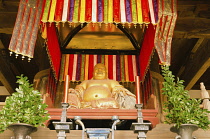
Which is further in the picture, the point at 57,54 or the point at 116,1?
the point at 57,54

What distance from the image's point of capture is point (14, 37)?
411 cm

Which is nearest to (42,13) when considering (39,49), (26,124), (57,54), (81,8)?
(81,8)

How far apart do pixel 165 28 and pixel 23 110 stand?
241 cm

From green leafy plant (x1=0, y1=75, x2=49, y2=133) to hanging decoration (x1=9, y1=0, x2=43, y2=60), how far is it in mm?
1131

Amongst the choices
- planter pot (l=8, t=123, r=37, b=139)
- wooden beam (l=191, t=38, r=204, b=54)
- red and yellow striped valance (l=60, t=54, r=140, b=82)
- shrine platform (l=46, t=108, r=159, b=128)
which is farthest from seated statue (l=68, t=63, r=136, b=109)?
wooden beam (l=191, t=38, r=204, b=54)

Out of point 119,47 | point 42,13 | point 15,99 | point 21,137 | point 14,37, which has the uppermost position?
point 119,47

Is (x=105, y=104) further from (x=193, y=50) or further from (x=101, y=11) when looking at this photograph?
(x=193, y=50)

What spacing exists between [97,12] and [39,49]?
373cm

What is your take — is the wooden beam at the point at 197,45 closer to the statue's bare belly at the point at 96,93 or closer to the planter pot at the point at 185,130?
the statue's bare belly at the point at 96,93

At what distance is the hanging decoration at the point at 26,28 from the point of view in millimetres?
4117

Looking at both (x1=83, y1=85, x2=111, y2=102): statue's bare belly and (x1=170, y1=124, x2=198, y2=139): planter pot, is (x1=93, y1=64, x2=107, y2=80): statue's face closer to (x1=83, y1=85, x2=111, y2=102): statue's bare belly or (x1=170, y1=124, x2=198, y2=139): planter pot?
(x1=83, y1=85, x2=111, y2=102): statue's bare belly

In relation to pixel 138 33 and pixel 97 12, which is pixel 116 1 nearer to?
pixel 97 12

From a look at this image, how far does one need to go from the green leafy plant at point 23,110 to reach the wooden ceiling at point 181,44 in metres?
3.32

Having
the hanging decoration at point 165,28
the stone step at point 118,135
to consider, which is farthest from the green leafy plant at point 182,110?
the hanging decoration at point 165,28
